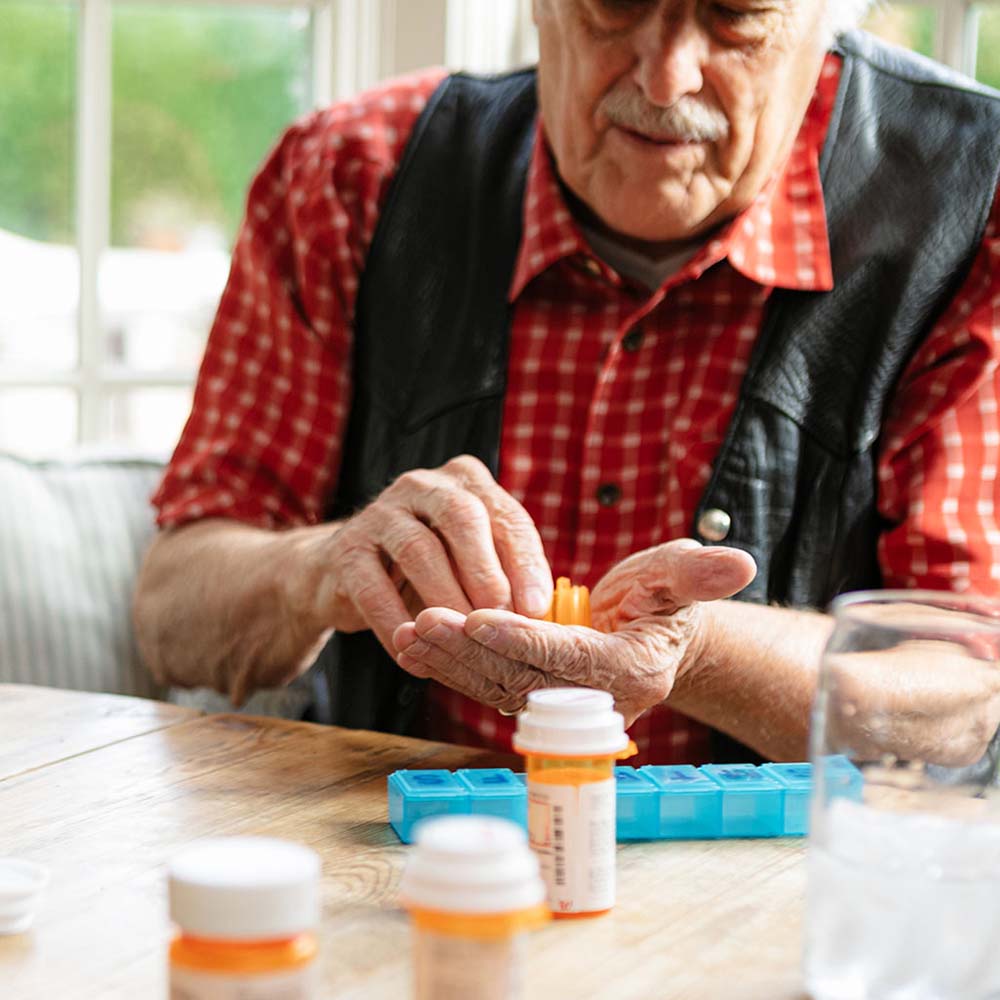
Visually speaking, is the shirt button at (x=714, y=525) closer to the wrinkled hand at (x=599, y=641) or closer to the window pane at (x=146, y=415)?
the wrinkled hand at (x=599, y=641)

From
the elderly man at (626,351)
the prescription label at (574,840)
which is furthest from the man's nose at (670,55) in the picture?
the prescription label at (574,840)

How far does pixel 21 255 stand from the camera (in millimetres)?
2480

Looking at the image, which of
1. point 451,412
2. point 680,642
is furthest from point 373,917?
point 451,412

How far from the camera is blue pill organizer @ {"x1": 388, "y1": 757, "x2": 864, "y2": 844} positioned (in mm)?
1019

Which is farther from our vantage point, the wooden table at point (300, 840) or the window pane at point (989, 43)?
the window pane at point (989, 43)

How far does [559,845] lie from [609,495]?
80 centimetres

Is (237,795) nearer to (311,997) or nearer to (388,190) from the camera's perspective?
(311,997)

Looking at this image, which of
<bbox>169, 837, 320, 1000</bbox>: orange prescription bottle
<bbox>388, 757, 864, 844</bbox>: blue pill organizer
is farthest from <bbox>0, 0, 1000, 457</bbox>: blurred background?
<bbox>169, 837, 320, 1000</bbox>: orange prescription bottle

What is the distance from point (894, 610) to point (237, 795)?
1.75 feet

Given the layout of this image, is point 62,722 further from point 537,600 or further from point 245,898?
point 245,898

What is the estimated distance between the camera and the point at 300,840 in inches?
39.9

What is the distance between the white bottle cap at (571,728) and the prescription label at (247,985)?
0.24 m

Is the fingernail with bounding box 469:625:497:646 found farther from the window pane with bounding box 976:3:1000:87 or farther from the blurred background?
the window pane with bounding box 976:3:1000:87

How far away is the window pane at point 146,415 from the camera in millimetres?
2537
